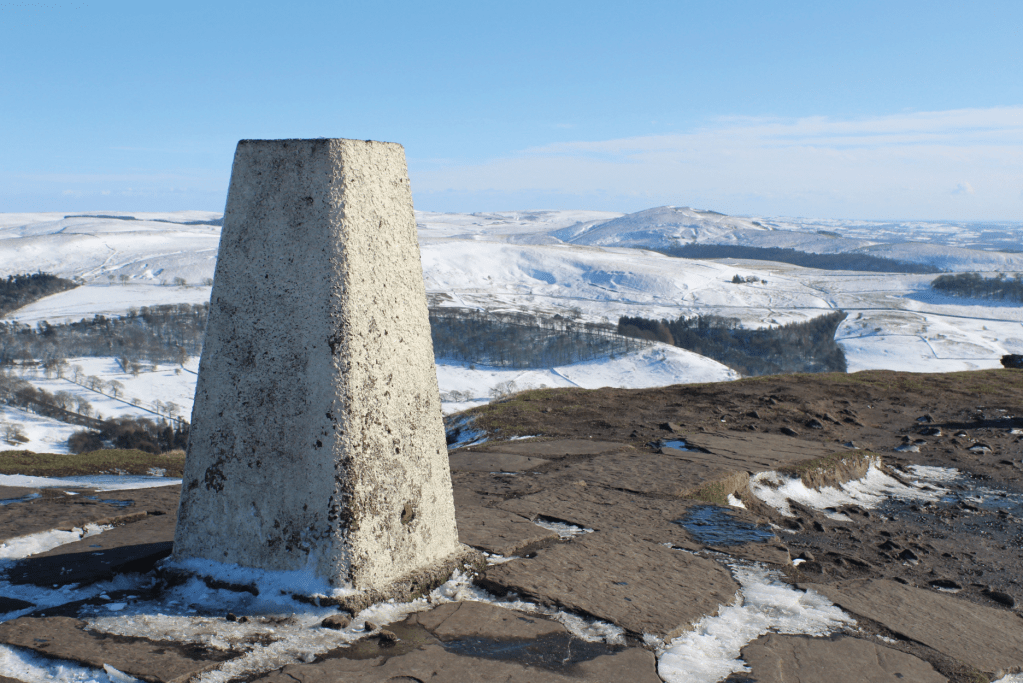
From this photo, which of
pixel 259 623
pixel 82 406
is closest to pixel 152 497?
pixel 259 623

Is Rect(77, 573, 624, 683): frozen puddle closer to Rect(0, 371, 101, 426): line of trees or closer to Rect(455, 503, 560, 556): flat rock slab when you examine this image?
Rect(455, 503, 560, 556): flat rock slab

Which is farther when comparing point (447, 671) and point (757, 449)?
point (757, 449)

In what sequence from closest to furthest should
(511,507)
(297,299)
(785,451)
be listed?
(297,299), (511,507), (785,451)

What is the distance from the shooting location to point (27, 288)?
420 ft

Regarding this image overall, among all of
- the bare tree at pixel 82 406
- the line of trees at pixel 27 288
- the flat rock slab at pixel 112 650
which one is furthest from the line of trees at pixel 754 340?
the line of trees at pixel 27 288

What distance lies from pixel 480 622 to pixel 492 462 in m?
4.08

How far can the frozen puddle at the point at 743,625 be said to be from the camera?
3531 mm

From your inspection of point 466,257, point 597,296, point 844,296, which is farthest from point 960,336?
point 466,257

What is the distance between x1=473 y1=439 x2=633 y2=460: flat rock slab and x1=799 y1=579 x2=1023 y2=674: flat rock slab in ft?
12.4

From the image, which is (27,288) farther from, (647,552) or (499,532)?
(647,552)

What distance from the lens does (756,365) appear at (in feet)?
302

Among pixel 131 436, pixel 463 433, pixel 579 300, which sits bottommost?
pixel 131 436

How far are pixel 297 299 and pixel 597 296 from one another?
145390 millimetres

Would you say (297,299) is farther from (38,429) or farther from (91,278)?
(91,278)
